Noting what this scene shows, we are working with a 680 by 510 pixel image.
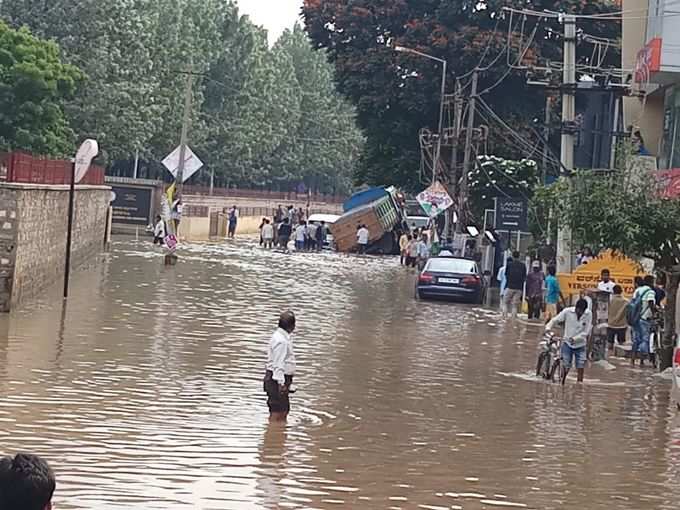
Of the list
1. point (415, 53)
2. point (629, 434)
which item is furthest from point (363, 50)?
point (629, 434)

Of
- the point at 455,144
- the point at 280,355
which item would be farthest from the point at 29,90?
the point at 280,355

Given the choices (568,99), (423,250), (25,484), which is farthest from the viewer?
(423,250)

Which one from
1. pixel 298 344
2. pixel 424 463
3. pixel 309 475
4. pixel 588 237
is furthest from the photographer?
pixel 298 344

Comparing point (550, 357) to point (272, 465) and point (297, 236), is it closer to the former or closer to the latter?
point (272, 465)

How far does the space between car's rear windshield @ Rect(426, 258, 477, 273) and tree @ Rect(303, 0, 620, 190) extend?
14.8m

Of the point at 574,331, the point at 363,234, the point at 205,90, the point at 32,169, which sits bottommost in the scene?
the point at 574,331

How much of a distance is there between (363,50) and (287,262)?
1022 cm

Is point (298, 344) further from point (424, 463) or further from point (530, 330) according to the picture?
point (424, 463)

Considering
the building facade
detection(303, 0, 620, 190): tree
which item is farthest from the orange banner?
detection(303, 0, 620, 190): tree

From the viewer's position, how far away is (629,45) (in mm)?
37469

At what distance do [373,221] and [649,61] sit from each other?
1359 inches

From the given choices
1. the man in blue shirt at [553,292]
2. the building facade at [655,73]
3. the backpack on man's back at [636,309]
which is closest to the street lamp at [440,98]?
the building facade at [655,73]

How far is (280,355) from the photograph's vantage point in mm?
14102

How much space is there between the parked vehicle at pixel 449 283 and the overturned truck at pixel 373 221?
81.4ft
